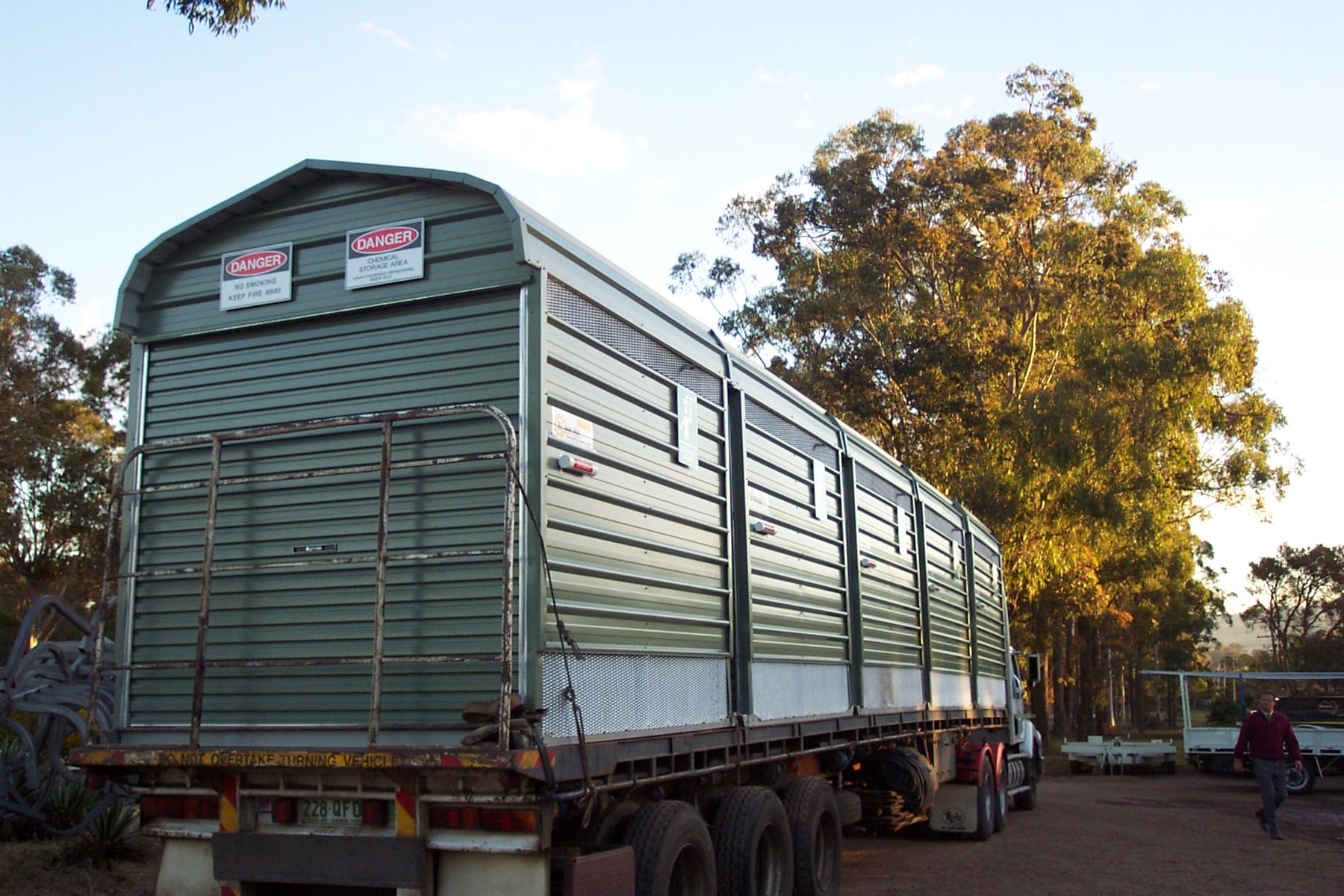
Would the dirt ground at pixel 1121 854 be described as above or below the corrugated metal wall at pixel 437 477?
below

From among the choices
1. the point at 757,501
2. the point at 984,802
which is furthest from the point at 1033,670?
the point at 757,501

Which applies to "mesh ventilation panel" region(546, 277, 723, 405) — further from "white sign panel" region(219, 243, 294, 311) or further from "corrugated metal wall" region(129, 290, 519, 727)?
"white sign panel" region(219, 243, 294, 311)

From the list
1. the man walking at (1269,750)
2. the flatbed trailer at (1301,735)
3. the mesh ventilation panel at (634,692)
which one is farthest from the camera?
the flatbed trailer at (1301,735)

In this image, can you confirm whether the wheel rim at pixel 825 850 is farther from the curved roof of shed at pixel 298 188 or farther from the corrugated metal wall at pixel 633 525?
the curved roof of shed at pixel 298 188

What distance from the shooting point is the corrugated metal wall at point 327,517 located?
539cm

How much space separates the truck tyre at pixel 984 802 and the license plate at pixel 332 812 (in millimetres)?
9362

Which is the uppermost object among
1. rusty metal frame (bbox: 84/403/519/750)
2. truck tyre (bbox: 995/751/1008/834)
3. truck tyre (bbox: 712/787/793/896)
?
rusty metal frame (bbox: 84/403/519/750)

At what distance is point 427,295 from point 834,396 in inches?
795

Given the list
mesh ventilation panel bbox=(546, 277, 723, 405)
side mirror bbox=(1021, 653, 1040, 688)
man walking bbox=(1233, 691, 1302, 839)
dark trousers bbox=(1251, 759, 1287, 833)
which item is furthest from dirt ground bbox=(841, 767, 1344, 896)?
mesh ventilation panel bbox=(546, 277, 723, 405)

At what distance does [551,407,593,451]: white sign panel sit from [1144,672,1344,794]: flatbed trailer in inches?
673

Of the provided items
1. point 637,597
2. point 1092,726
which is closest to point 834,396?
point 637,597

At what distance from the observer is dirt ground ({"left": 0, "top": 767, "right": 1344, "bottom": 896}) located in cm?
870

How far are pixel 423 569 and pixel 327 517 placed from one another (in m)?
0.63

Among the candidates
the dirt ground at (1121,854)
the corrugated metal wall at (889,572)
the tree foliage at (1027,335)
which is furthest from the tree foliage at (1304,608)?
the corrugated metal wall at (889,572)
